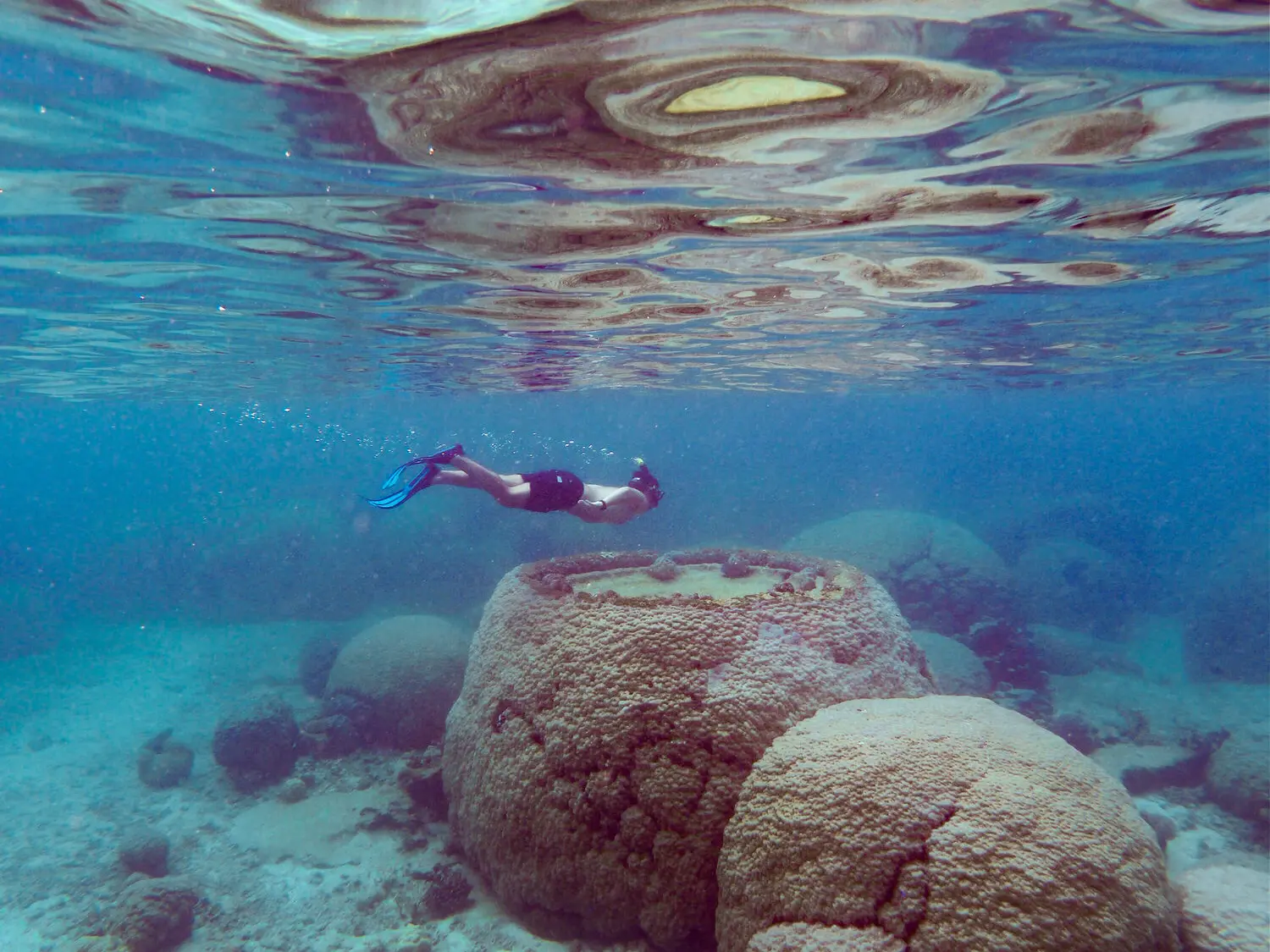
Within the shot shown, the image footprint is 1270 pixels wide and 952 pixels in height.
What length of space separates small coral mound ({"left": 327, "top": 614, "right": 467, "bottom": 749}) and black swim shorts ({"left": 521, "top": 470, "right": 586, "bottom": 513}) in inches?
217

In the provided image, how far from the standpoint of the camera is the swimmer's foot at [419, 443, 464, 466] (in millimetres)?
10336

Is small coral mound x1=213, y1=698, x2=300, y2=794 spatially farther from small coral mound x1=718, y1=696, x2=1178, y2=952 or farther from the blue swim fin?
small coral mound x1=718, y1=696, x2=1178, y2=952

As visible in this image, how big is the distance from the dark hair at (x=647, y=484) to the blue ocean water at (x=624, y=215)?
100 centimetres


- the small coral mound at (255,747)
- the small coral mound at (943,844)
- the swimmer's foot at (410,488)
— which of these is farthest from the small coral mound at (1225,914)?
the small coral mound at (255,747)

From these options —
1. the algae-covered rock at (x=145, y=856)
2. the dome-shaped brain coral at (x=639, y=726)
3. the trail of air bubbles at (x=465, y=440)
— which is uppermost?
the dome-shaped brain coral at (x=639, y=726)

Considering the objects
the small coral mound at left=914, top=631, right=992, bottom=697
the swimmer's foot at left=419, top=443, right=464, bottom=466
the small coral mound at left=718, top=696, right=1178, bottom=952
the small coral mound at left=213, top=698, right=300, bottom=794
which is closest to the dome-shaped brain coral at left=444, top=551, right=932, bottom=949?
the small coral mound at left=718, top=696, right=1178, bottom=952

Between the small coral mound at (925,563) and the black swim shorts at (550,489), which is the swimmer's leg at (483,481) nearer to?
the black swim shorts at (550,489)

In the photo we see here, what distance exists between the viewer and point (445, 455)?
A: 10.5 m

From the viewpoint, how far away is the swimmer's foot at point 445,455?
1034 cm

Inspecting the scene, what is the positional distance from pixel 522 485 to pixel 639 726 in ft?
19.6

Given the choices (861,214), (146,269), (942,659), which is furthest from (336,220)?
(942,659)

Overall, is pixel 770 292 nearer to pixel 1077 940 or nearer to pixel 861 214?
pixel 861 214

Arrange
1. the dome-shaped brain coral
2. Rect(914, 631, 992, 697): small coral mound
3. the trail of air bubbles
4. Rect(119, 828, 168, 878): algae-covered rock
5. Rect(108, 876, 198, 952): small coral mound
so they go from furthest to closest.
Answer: the trail of air bubbles < Rect(914, 631, 992, 697): small coral mound < Rect(119, 828, 168, 878): algae-covered rock < Rect(108, 876, 198, 952): small coral mound < the dome-shaped brain coral

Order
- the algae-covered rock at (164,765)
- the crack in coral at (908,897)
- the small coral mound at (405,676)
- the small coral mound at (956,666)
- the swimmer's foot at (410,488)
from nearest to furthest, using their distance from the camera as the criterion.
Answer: the crack in coral at (908,897)
the swimmer's foot at (410,488)
the small coral mound at (405,676)
the algae-covered rock at (164,765)
the small coral mound at (956,666)
